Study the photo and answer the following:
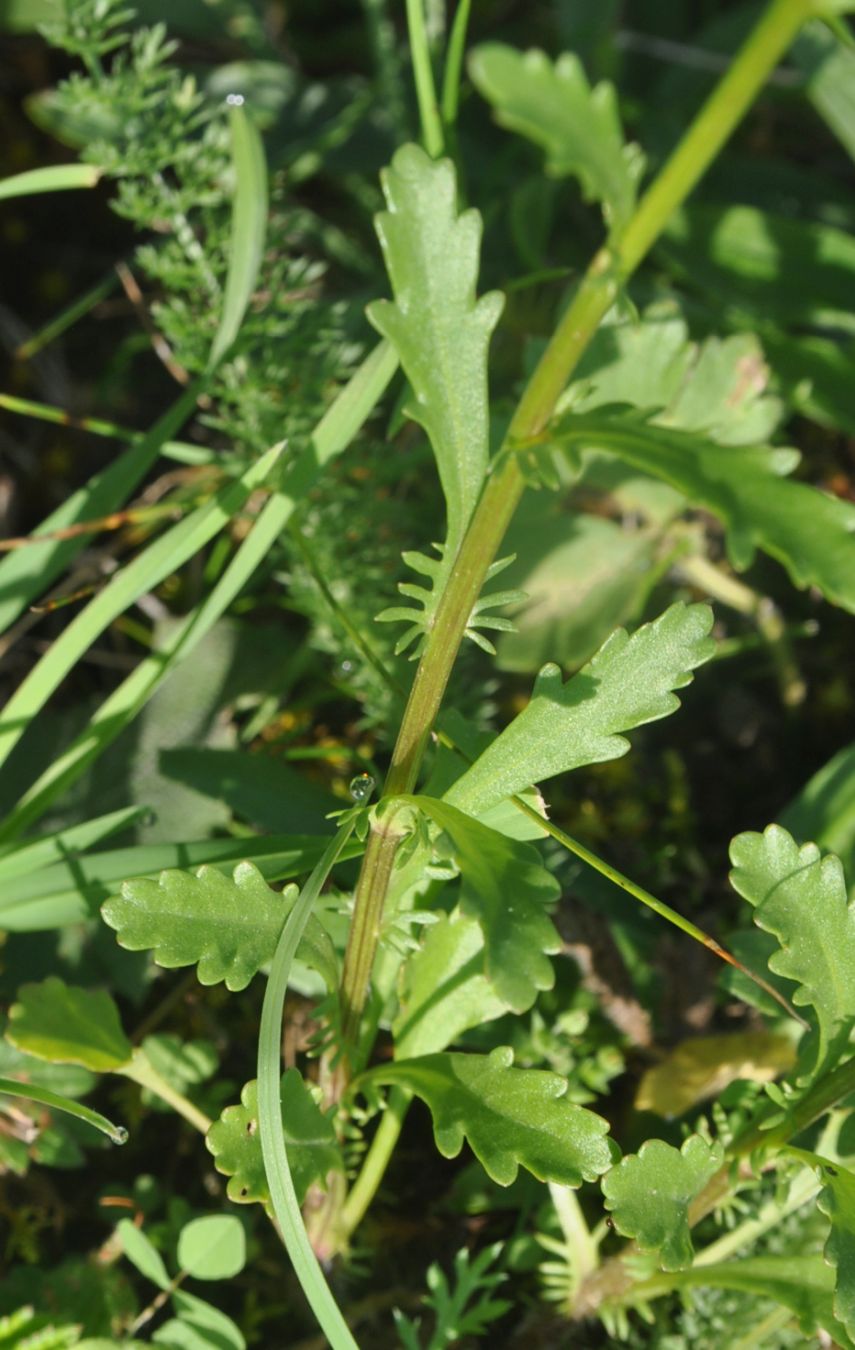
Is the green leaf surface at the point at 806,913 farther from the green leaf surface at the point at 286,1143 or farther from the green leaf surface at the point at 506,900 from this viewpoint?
the green leaf surface at the point at 286,1143

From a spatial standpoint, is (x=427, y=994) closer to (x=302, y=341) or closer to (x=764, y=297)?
(x=302, y=341)

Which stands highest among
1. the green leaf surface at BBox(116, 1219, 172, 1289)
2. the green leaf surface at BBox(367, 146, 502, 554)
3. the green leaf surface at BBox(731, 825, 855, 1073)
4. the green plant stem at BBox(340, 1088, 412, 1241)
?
the green leaf surface at BBox(367, 146, 502, 554)

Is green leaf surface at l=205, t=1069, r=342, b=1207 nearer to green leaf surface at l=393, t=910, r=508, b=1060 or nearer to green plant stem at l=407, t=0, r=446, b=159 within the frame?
green leaf surface at l=393, t=910, r=508, b=1060

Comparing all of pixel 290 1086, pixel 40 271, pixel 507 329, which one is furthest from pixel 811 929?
pixel 40 271

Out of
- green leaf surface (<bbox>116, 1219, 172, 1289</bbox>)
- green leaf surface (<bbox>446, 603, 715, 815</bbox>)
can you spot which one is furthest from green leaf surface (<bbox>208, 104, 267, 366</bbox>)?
green leaf surface (<bbox>116, 1219, 172, 1289</bbox>)

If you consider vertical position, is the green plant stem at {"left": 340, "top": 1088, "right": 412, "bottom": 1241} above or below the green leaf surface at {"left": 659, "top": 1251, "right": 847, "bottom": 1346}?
below

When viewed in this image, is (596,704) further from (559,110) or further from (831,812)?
(831,812)

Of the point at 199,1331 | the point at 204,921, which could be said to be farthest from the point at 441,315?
the point at 199,1331
